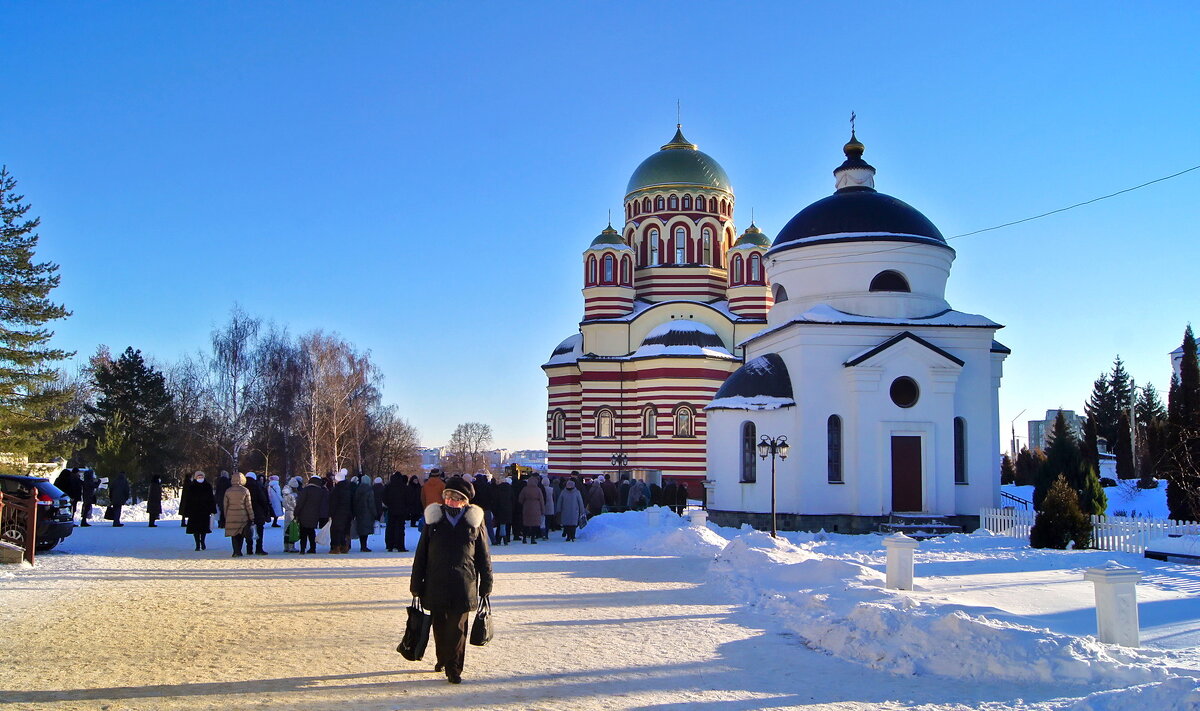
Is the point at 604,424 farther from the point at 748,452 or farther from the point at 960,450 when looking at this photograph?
the point at 960,450

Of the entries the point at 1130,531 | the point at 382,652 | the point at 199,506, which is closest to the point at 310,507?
the point at 199,506

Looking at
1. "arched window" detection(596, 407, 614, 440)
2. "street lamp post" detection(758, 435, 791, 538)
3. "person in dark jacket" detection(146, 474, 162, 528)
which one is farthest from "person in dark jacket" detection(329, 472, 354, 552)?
"arched window" detection(596, 407, 614, 440)

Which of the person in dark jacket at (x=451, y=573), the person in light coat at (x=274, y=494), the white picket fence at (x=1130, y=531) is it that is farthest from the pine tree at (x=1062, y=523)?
the person in light coat at (x=274, y=494)

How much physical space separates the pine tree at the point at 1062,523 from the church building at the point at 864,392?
5064 millimetres

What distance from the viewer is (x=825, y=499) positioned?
942 inches

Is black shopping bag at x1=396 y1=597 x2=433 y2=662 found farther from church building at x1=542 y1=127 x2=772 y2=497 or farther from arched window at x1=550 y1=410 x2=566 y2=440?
arched window at x1=550 y1=410 x2=566 y2=440

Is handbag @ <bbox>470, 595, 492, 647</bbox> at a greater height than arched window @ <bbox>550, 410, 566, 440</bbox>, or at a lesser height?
lesser

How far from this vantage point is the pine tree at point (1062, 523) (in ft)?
60.2

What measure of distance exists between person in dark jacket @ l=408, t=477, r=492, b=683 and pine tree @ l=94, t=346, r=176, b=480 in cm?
3607

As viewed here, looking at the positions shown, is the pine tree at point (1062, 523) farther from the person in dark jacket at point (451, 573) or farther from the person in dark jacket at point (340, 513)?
the person in dark jacket at point (451, 573)

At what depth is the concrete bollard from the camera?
8367mm

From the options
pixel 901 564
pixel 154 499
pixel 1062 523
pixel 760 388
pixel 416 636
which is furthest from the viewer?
pixel 760 388

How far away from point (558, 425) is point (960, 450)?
21945 mm

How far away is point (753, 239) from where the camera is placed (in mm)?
44219
